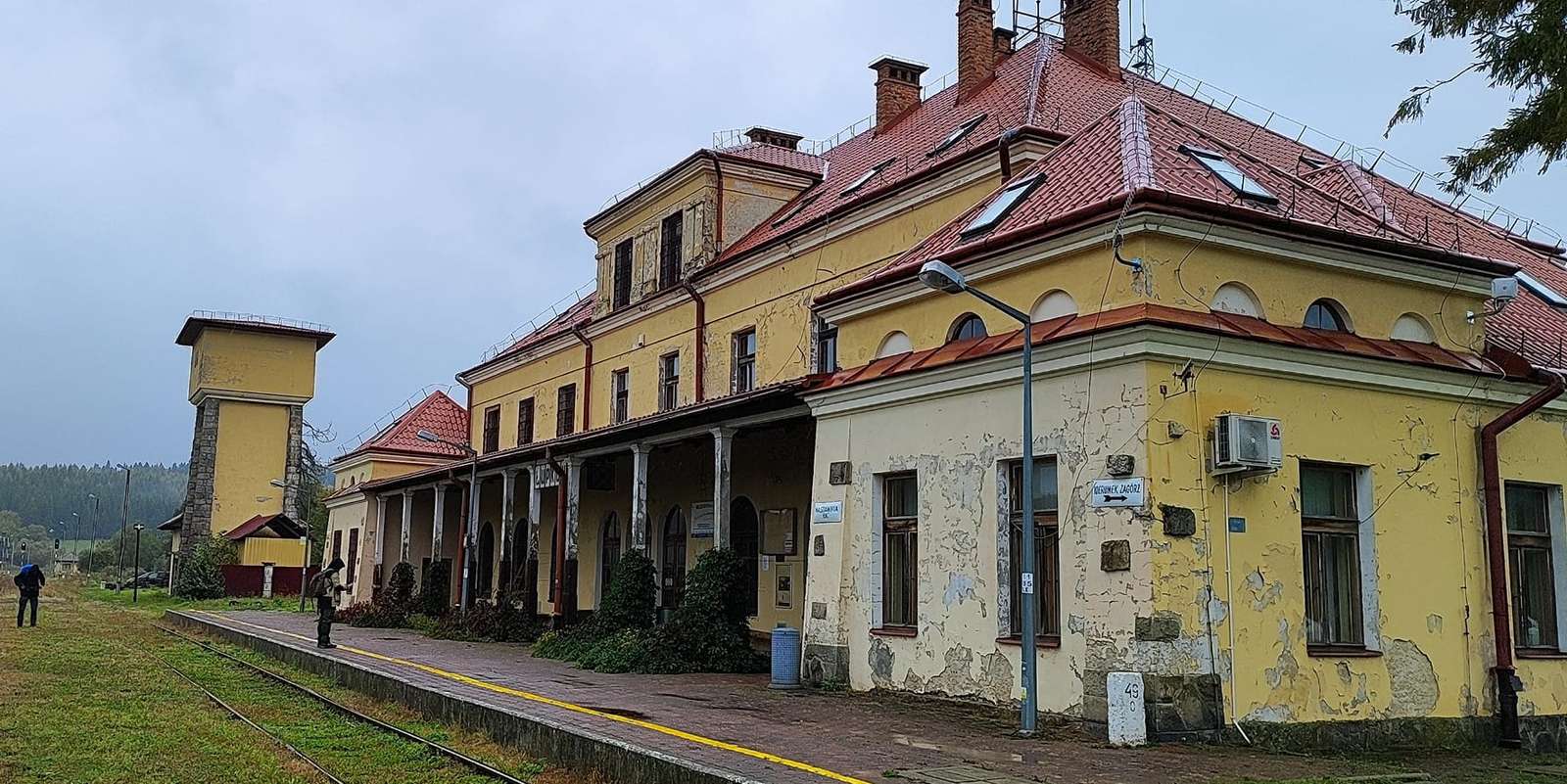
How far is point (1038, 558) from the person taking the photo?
13.5 metres

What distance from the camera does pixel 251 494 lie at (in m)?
57.3

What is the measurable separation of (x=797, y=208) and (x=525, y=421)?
12.1 metres

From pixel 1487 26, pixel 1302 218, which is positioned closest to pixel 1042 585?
pixel 1302 218

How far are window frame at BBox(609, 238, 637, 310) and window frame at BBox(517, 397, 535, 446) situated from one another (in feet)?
18.9

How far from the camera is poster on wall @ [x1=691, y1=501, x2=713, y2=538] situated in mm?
24031

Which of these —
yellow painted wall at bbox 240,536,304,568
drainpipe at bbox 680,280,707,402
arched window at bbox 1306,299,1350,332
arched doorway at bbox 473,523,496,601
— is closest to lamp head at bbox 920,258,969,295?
arched window at bbox 1306,299,1350,332

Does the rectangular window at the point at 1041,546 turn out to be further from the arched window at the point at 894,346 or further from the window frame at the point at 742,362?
→ the window frame at the point at 742,362

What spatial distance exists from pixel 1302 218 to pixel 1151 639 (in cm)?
499

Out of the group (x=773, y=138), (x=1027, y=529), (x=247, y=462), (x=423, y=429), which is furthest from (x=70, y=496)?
(x=1027, y=529)

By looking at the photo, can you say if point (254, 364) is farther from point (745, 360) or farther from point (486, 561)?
point (745, 360)

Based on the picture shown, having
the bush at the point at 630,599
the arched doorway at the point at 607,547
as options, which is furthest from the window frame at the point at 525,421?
the bush at the point at 630,599

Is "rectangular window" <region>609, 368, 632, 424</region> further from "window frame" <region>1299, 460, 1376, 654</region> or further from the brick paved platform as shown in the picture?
"window frame" <region>1299, 460, 1376, 654</region>

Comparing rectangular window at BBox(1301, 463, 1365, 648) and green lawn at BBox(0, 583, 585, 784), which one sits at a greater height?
rectangular window at BBox(1301, 463, 1365, 648)

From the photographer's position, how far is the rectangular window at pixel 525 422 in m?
34.0
